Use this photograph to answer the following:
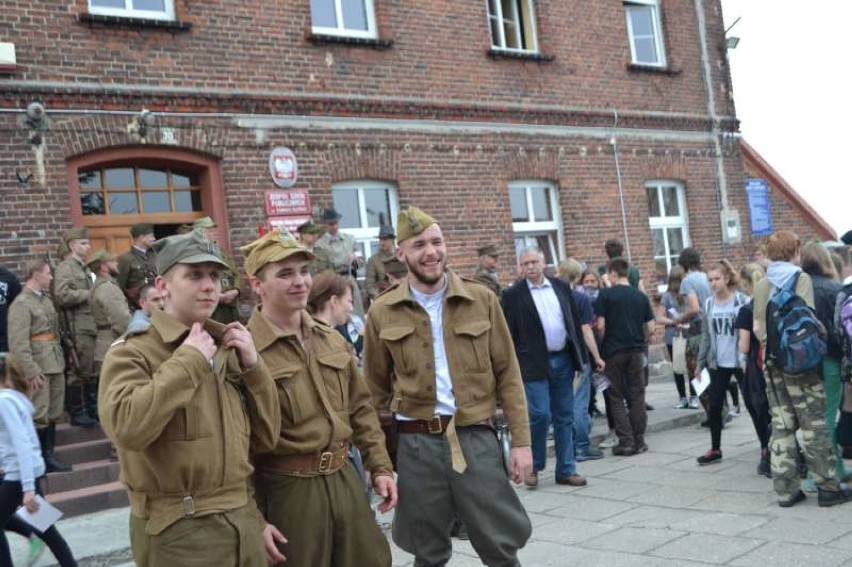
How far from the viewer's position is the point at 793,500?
6.62m

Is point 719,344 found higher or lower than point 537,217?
lower

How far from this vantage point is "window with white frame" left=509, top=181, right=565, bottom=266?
47.2ft

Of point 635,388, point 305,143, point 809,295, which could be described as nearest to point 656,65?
point 305,143

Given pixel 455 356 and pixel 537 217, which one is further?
pixel 537 217

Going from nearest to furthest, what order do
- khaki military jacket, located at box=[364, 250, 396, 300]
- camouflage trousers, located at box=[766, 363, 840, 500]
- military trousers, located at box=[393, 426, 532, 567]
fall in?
military trousers, located at box=[393, 426, 532, 567]
camouflage trousers, located at box=[766, 363, 840, 500]
khaki military jacket, located at box=[364, 250, 396, 300]

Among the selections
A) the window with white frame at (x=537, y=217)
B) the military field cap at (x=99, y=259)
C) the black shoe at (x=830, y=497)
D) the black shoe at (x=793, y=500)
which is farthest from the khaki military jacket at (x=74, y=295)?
the window with white frame at (x=537, y=217)

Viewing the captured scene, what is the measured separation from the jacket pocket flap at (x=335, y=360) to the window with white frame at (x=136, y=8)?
26.1 ft

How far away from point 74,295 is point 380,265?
3712 millimetres

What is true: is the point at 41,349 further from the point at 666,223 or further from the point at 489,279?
the point at 666,223

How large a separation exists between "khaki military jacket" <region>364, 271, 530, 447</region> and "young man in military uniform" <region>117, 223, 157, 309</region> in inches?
175

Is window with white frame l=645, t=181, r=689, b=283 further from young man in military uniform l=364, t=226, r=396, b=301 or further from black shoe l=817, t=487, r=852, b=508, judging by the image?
black shoe l=817, t=487, r=852, b=508

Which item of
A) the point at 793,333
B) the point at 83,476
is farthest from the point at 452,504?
the point at 83,476

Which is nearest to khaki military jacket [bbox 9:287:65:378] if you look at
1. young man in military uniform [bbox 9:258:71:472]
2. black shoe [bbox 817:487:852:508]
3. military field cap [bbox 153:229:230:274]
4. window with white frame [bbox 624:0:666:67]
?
young man in military uniform [bbox 9:258:71:472]

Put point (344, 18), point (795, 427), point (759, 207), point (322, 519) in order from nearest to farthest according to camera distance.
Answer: point (322, 519), point (795, 427), point (344, 18), point (759, 207)
